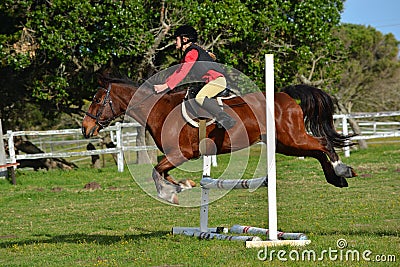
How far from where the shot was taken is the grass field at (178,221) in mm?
7180

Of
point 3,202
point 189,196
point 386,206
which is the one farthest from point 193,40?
point 3,202

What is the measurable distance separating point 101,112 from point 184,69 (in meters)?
1.52

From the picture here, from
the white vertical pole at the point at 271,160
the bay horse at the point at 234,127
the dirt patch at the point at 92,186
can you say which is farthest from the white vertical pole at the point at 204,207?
the dirt patch at the point at 92,186

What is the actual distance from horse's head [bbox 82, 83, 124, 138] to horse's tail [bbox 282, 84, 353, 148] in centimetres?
278

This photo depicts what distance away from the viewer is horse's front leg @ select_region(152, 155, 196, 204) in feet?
26.7

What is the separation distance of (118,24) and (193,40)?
11117 mm

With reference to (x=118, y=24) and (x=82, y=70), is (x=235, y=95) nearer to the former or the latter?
(x=118, y=24)

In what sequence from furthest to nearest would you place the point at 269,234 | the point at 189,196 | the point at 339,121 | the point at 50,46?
the point at 339,121 < the point at 50,46 < the point at 189,196 < the point at 269,234

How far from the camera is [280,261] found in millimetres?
6750

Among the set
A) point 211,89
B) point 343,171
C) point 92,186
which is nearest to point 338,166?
point 343,171

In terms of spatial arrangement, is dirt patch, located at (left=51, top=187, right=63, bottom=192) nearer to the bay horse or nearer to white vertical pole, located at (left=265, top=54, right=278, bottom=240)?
the bay horse

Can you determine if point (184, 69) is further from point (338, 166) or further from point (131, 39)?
point (131, 39)

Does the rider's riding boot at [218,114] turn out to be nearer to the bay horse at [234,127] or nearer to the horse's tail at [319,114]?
the bay horse at [234,127]

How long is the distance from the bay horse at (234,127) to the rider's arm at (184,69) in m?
0.38
